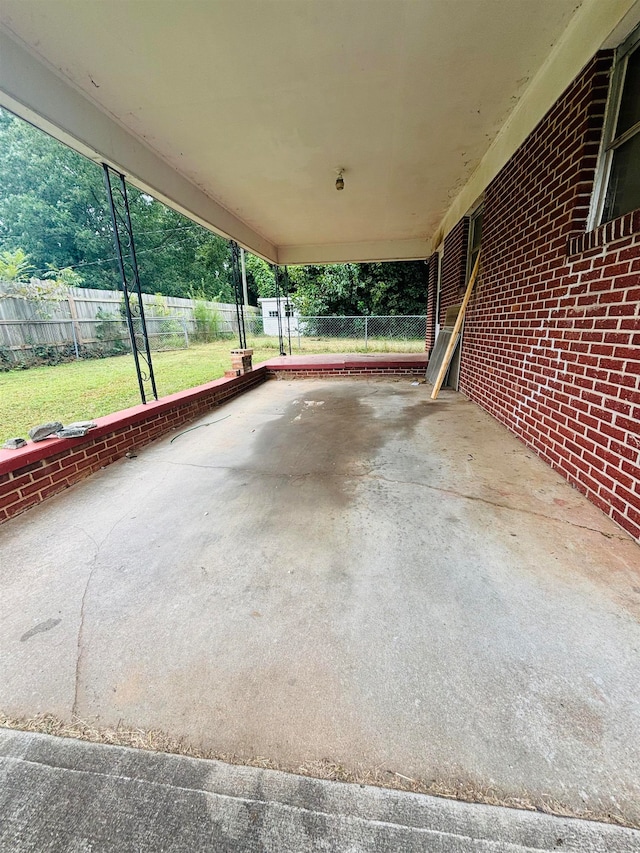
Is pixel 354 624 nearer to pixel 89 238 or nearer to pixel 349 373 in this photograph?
pixel 349 373

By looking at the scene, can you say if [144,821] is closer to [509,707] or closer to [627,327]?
[509,707]

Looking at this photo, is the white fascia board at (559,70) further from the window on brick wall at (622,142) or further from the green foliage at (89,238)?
the green foliage at (89,238)

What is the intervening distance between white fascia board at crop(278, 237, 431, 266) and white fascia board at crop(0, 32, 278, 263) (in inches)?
158

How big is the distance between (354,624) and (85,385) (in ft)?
21.0

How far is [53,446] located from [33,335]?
24.0 ft

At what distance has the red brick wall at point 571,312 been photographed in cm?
185

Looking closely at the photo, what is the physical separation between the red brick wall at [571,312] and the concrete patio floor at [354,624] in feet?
1.11

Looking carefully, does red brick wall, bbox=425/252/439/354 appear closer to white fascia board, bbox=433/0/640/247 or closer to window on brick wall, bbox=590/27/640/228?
white fascia board, bbox=433/0/640/247

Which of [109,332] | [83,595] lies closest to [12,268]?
[109,332]

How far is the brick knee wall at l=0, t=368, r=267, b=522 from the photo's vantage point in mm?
2223

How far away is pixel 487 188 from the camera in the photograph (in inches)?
158

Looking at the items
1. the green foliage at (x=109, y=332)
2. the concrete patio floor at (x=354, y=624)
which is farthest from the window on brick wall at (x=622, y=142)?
the green foliage at (x=109, y=332)

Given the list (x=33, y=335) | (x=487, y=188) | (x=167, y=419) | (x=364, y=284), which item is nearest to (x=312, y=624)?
(x=167, y=419)

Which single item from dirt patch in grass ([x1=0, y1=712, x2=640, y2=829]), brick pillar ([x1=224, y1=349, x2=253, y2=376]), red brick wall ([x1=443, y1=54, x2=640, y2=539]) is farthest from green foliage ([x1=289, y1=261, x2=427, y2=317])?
dirt patch in grass ([x1=0, y1=712, x2=640, y2=829])
